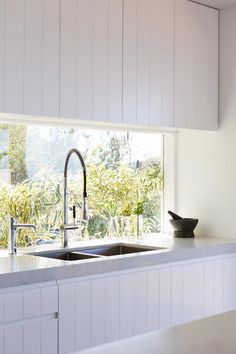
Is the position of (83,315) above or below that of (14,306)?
below

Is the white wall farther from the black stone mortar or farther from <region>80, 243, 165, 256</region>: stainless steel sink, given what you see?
<region>80, 243, 165, 256</region>: stainless steel sink

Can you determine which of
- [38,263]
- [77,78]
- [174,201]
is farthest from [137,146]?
[38,263]

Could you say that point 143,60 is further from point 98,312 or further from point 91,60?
point 98,312

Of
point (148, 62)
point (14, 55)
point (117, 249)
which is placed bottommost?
point (117, 249)

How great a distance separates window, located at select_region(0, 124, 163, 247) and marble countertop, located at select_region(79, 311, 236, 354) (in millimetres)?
2168

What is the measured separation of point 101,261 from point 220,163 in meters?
1.57

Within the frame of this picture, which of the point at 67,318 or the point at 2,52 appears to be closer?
the point at 67,318

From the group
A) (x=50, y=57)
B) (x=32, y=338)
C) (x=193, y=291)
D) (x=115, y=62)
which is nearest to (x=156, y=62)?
(x=115, y=62)

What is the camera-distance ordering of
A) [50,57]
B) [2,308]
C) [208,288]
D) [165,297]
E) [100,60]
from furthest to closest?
1. [208,288]
2. [100,60]
3. [165,297]
4. [50,57]
5. [2,308]

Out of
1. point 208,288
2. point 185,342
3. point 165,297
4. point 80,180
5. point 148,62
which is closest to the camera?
point 185,342

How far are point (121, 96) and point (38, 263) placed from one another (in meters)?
1.24

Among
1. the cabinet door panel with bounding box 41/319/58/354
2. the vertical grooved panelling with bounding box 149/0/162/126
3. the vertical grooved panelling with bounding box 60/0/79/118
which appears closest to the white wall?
the vertical grooved panelling with bounding box 149/0/162/126

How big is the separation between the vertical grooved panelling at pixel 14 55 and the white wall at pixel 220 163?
1.68m

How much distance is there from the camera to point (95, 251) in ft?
12.2
